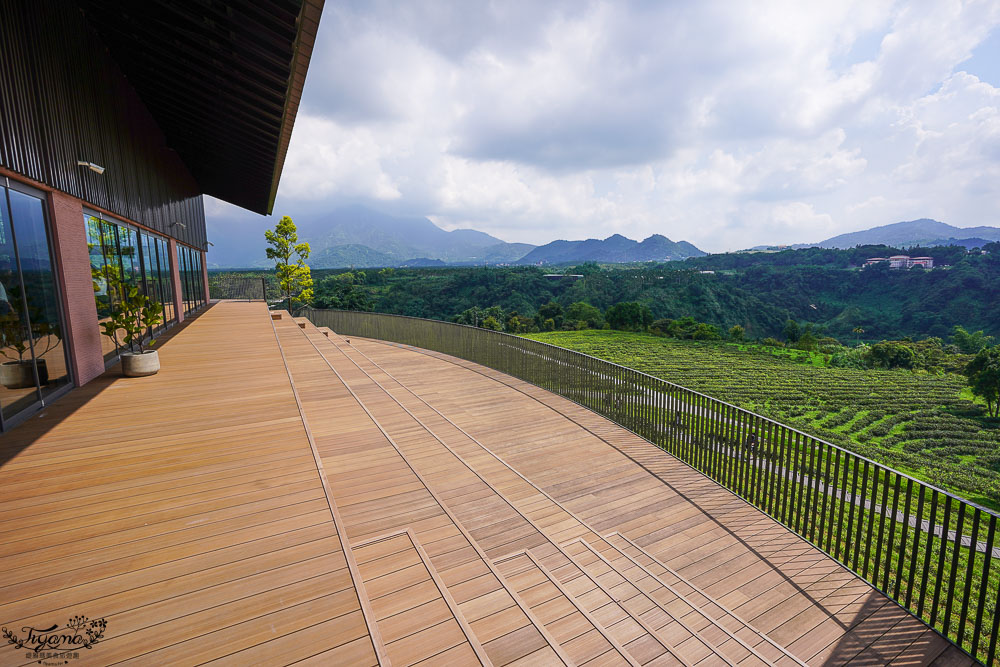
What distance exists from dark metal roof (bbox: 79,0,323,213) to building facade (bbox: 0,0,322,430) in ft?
0.08

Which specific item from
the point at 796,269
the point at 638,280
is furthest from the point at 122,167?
the point at 796,269

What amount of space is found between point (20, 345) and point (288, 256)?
91.3ft

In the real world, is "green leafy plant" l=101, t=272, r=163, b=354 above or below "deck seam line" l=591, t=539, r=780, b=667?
above

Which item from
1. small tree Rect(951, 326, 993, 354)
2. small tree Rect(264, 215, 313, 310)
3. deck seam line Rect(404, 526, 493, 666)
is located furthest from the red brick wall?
small tree Rect(951, 326, 993, 354)

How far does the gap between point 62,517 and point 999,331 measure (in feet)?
386

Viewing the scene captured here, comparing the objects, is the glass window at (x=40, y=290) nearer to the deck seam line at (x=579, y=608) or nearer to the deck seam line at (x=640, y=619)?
the deck seam line at (x=579, y=608)

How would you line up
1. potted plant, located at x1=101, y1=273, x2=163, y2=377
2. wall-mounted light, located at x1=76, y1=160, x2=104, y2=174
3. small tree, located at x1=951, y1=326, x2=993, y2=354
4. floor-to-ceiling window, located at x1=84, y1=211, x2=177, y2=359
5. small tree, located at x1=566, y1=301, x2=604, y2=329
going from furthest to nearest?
small tree, located at x1=566, y1=301, x2=604, y2=329, small tree, located at x1=951, y1=326, x2=993, y2=354, floor-to-ceiling window, located at x1=84, y1=211, x2=177, y2=359, potted plant, located at x1=101, y1=273, x2=163, y2=377, wall-mounted light, located at x1=76, y1=160, x2=104, y2=174

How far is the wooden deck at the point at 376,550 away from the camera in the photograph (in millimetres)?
2029

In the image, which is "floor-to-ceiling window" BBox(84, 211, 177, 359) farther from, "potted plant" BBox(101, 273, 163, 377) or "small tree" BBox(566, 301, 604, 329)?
"small tree" BBox(566, 301, 604, 329)

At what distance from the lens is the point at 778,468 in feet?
15.2

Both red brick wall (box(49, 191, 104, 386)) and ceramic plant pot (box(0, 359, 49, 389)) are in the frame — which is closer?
ceramic plant pot (box(0, 359, 49, 389))

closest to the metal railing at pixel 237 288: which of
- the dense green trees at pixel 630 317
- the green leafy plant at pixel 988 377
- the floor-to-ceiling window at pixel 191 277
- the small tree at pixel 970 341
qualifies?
the floor-to-ceiling window at pixel 191 277

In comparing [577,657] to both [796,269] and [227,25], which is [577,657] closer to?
[227,25]

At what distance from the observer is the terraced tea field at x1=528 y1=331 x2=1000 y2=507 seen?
33.1 m
